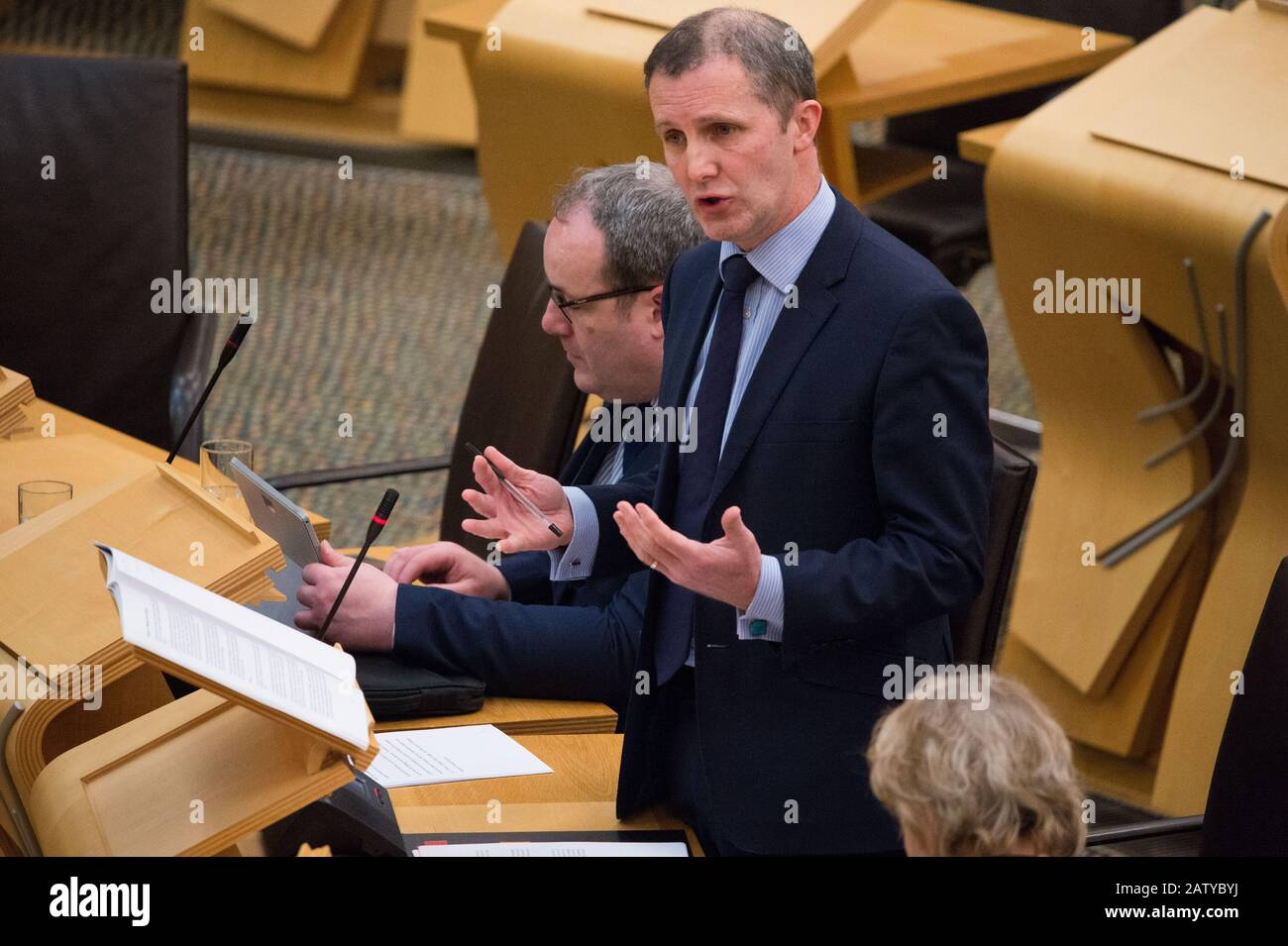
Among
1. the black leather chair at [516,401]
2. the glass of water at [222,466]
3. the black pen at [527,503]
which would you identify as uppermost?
the black leather chair at [516,401]

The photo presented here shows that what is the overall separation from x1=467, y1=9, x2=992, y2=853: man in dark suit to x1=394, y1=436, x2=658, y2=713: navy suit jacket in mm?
315

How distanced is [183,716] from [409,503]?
3286 mm

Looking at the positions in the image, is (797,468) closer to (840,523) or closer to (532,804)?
(840,523)

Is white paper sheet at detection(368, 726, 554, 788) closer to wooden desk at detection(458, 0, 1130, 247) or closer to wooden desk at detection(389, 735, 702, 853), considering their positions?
wooden desk at detection(389, 735, 702, 853)

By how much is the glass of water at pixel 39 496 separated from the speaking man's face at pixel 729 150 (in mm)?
959

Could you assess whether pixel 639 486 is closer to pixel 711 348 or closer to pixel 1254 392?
pixel 711 348

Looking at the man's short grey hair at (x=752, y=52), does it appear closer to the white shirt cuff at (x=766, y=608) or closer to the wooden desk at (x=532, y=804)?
the white shirt cuff at (x=766, y=608)

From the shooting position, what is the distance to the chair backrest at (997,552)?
2107 millimetres

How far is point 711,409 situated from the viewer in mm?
1876

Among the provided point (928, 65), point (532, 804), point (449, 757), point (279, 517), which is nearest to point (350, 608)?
point (279, 517)

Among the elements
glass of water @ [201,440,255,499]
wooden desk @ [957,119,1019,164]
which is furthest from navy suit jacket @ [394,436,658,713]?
wooden desk @ [957,119,1019,164]

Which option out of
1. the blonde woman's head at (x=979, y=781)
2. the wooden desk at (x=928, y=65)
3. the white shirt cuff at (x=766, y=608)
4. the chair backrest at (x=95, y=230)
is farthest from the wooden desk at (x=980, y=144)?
the blonde woman's head at (x=979, y=781)

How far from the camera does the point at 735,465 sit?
181cm

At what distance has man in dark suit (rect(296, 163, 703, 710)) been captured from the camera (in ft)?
7.27
